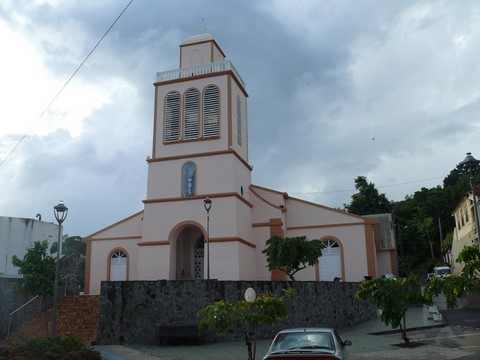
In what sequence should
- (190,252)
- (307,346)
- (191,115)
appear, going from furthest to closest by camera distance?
(191,115) < (190,252) < (307,346)

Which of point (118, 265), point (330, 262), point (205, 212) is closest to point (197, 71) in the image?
point (205, 212)

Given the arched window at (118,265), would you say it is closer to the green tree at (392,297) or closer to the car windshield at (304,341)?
the green tree at (392,297)

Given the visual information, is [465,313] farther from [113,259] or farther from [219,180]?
[113,259]

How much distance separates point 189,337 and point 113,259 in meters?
14.6

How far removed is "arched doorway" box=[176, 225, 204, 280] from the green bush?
45.6 feet

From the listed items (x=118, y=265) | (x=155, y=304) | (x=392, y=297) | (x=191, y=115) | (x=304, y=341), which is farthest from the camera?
(x=118, y=265)

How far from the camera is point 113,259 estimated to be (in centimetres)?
2964

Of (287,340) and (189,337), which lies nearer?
(287,340)

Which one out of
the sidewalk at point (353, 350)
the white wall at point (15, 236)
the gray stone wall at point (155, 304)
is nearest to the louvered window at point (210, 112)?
the gray stone wall at point (155, 304)

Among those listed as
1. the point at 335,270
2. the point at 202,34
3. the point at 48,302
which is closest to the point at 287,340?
the point at 48,302

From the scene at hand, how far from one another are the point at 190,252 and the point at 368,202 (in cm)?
2941

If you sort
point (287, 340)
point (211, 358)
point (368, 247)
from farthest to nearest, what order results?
point (368, 247) < point (211, 358) < point (287, 340)

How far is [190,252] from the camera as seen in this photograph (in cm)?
2769

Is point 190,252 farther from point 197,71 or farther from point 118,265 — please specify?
point 197,71
